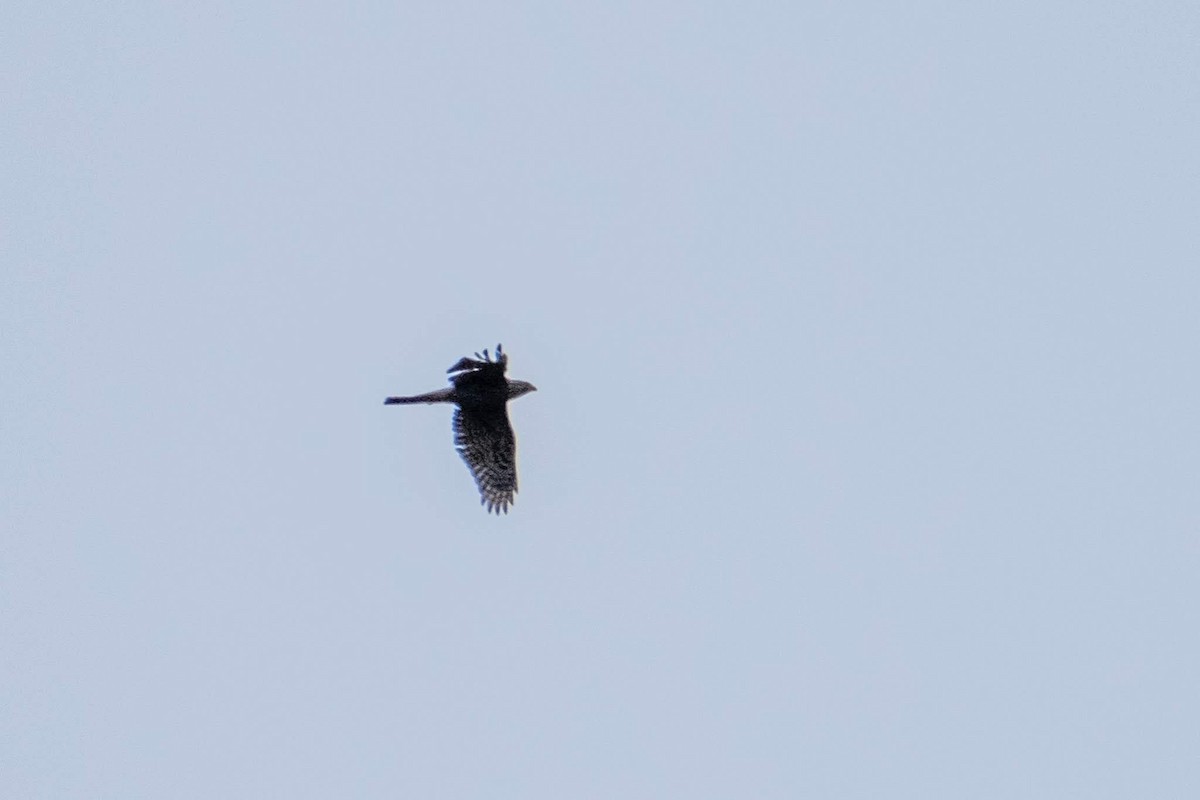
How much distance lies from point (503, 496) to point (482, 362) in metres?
2.37

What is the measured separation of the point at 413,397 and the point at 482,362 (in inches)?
41.3

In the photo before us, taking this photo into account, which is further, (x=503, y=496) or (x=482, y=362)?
(x=503, y=496)

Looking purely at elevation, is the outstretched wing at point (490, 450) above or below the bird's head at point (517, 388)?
below

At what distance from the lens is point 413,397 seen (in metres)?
24.8

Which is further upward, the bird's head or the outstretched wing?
the bird's head

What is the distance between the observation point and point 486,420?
2555 cm

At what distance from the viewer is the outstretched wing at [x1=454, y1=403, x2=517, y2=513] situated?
83.8ft

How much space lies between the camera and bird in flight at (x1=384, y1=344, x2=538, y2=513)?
81.0 feet

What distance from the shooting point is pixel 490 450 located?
2586 cm

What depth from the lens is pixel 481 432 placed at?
84.3ft

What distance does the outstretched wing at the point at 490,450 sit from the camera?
2553cm

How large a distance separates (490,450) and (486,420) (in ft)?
1.63

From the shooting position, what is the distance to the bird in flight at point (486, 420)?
24.7 m
